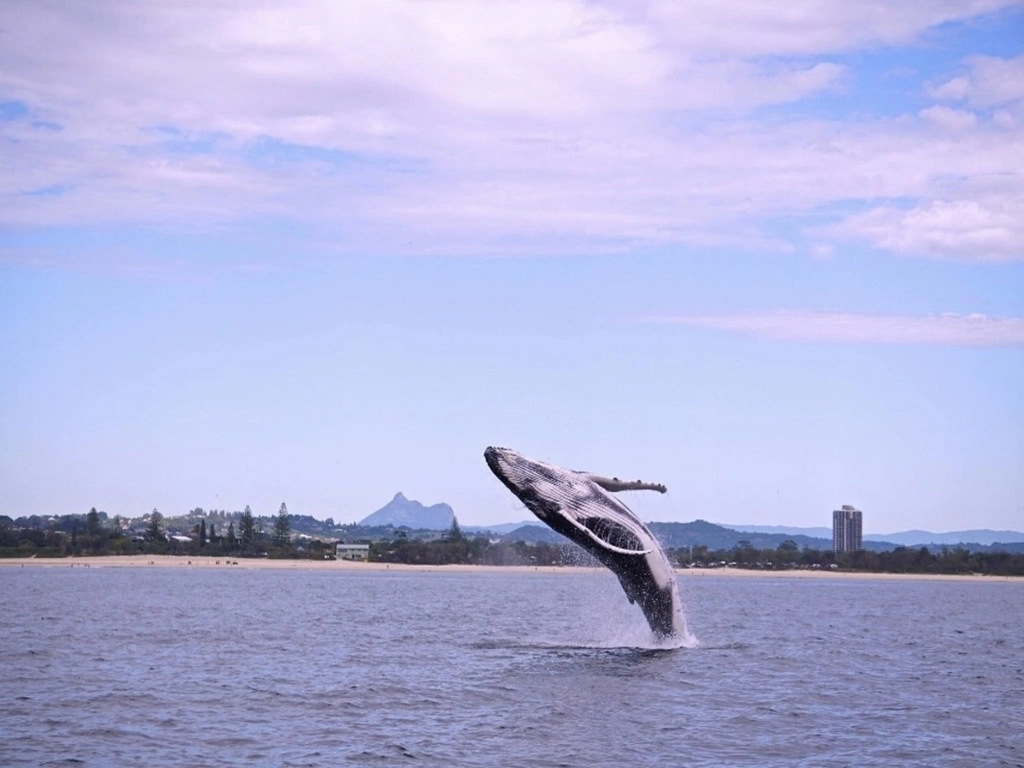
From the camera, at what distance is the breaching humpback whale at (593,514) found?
33.8 metres

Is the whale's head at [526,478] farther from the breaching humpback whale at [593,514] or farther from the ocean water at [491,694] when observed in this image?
the ocean water at [491,694]

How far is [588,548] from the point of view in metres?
35.2

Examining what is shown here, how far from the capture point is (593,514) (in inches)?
1380

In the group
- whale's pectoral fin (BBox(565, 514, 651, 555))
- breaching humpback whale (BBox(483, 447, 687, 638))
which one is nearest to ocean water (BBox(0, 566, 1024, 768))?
breaching humpback whale (BBox(483, 447, 687, 638))

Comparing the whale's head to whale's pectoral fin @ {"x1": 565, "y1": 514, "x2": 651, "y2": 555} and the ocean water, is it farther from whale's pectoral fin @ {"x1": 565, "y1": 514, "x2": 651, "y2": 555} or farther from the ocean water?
the ocean water

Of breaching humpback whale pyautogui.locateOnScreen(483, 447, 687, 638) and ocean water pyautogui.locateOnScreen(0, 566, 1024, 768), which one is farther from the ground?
breaching humpback whale pyautogui.locateOnScreen(483, 447, 687, 638)

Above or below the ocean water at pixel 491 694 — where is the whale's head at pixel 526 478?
above

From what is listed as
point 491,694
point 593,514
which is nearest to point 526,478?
point 593,514

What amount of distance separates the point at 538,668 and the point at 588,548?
5925 millimetres

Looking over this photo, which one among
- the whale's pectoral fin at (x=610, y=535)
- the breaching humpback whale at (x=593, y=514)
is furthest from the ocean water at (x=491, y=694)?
the whale's pectoral fin at (x=610, y=535)

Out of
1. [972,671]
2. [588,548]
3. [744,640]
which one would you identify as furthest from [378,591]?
[588,548]

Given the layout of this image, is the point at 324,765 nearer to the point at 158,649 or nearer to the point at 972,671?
the point at 158,649

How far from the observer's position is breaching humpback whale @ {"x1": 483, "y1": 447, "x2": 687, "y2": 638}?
1331 inches

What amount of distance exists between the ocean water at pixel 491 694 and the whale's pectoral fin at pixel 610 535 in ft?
11.1
